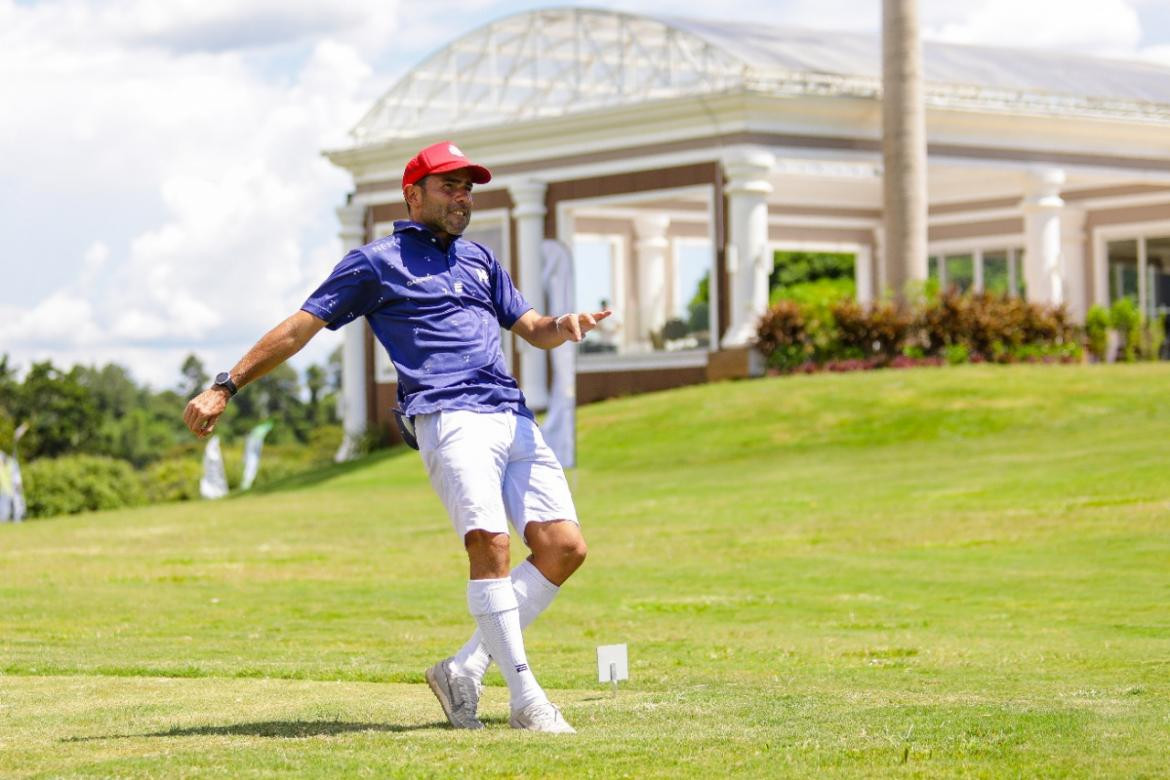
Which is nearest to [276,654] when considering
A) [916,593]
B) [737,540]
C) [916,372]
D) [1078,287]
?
[916,593]

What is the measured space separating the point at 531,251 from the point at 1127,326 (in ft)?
39.5

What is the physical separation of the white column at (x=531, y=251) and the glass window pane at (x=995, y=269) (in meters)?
15.7

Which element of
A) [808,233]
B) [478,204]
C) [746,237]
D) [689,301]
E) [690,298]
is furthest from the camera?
[808,233]

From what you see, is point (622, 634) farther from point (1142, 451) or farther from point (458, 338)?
point (1142, 451)

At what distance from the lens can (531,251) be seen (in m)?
40.9

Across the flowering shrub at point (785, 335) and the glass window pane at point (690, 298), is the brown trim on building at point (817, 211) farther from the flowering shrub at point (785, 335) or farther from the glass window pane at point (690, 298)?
the flowering shrub at point (785, 335)

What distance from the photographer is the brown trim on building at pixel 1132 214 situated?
4756cm

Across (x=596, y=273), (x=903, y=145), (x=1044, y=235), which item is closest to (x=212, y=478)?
(x=596, y=273)

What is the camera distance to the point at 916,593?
15820mm

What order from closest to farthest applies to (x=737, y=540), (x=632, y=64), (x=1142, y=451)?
(x=737, y=540) < (x=1142, y=451) < (x=632, y=64)

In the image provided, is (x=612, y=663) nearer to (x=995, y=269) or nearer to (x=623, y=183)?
(x=623, y=183)

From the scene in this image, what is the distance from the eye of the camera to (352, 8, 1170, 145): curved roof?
3847cm

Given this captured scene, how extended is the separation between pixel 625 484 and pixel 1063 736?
20706mm

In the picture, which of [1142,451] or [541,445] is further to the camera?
[1142,451]
